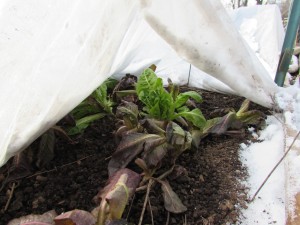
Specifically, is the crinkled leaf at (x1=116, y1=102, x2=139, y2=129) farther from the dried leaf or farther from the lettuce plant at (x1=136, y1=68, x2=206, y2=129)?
the dried leaf

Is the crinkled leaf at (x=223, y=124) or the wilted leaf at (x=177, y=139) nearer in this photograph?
the wilted leaf at (x=177, y=139)

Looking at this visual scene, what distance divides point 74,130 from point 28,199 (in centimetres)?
34

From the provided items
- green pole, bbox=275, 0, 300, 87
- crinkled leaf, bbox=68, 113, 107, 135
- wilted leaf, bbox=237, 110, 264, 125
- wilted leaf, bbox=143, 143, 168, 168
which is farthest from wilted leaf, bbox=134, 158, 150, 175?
green pole, bbox=275, 0, 300, 87

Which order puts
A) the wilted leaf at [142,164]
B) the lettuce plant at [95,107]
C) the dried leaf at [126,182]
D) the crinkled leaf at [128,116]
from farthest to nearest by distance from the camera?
the lettuce plant at [95,107], the crinkled leaf at [128,116], the wilted leaf at [142,164], the dried leaf at [126,182]

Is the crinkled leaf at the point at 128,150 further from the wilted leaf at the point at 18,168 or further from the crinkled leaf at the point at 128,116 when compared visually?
the wilted leaf at the point at 18,168

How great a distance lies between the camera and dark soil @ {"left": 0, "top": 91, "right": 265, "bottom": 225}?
3.06 ft

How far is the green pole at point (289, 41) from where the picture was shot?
4.63ft

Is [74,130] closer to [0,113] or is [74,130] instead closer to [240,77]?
[0,113]

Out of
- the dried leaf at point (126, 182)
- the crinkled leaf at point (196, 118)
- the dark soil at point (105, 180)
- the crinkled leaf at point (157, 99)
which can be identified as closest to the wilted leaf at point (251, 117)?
the dark soil at point (105, 180)

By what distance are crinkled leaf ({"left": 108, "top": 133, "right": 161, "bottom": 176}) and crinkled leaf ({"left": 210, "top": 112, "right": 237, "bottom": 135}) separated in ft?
1.07

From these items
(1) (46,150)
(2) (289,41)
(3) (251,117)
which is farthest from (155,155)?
(2) (289,41)

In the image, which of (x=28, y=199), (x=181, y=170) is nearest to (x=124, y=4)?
(x=181, y=170)

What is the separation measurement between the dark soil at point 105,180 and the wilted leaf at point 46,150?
0.03 metres

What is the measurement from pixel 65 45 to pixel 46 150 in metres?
0.47
